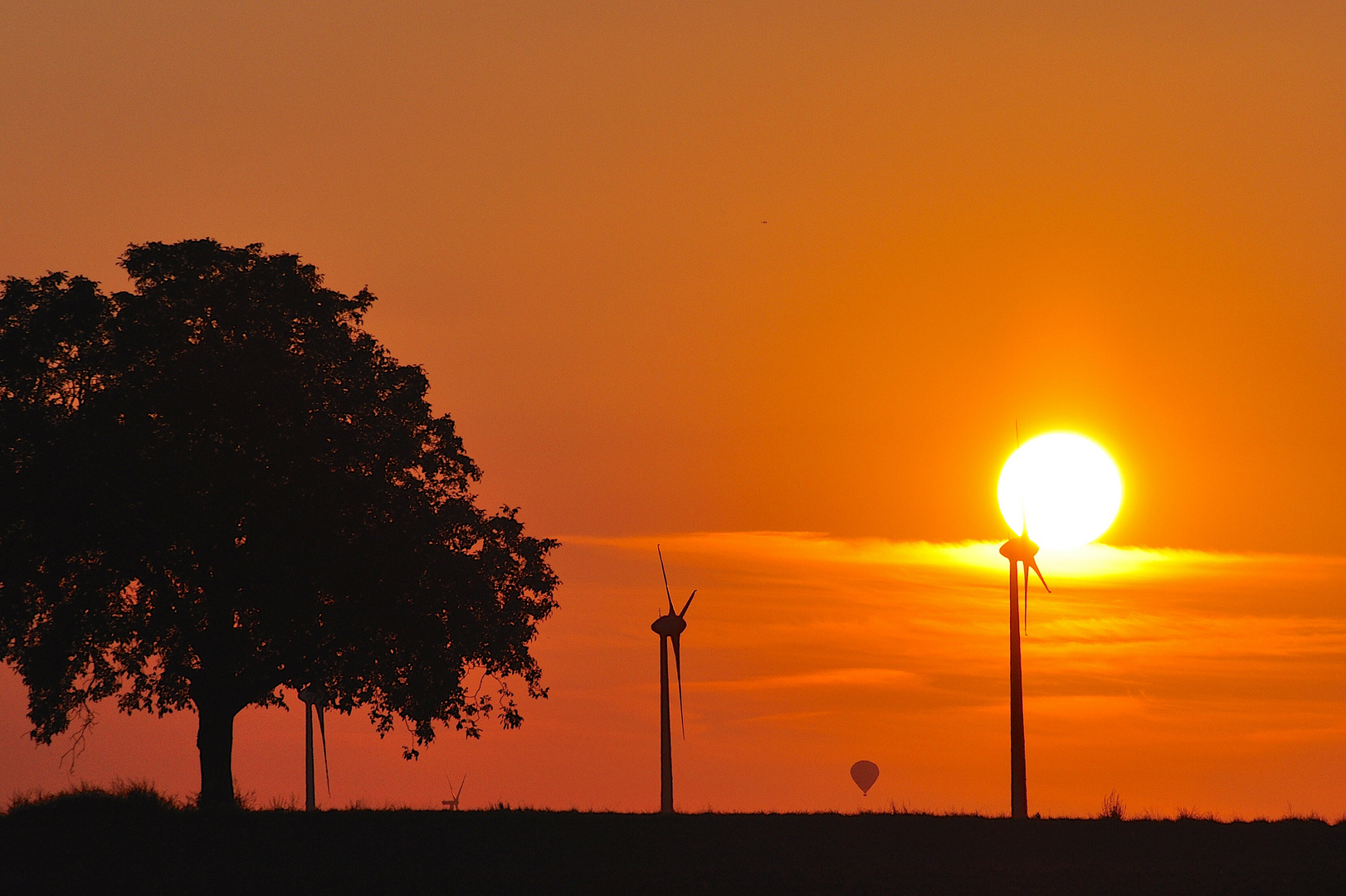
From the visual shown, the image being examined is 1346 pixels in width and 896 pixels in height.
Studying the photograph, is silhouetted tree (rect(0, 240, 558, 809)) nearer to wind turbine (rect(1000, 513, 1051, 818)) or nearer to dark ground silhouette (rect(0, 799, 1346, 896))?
dark ground silhouette (rect(0, 799, 1346, 896))

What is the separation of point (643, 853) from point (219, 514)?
1770 cm

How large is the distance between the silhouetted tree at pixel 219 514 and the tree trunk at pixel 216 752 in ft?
0.22

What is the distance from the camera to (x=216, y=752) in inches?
2141

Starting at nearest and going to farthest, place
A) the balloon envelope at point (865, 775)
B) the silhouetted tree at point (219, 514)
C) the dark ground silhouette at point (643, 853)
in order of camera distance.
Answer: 1. the dark ground silhouette at point (643, 853)
2. the silhouetted tree at point (219, 514)
3. the balloon envelope at point (865, 775)

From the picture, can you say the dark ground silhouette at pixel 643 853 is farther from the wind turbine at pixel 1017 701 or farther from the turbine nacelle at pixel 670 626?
the turbine nacelle at pixel 670 626

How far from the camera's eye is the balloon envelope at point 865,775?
582ft

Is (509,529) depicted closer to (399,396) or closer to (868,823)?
(399,396)

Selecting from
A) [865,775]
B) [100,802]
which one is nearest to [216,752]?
[100,802]

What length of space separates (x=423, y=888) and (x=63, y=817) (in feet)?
60.2

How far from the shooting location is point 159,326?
176 feet

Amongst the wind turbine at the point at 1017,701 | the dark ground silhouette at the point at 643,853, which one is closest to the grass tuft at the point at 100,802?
the dark ground silhouette at the point at 643,853

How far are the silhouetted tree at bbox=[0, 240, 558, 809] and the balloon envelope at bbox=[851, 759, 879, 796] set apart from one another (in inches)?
5033

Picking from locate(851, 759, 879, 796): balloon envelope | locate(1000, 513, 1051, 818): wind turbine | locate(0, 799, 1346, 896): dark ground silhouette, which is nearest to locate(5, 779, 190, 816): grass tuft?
locate(0, 799, 1346, 896): dark ground silhouette

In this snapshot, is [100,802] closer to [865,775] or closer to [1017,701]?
[1017,701]
